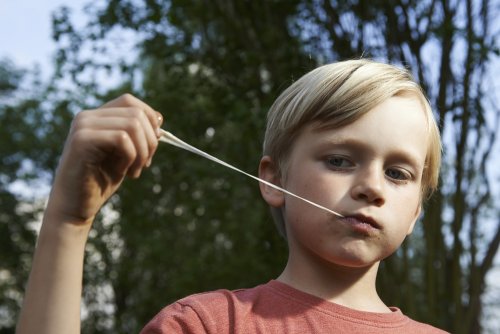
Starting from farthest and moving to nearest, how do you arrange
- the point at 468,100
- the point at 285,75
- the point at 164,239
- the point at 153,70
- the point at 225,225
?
the point at 153,70
the point at 164,239
the point at 225,225
the point at 285,75
the point at 468,100

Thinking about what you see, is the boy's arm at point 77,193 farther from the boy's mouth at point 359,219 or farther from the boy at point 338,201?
the boy's mouth at point 359,219

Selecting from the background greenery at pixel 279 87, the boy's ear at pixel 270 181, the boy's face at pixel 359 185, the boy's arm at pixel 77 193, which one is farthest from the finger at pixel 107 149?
the background greenery at pixel 279 87

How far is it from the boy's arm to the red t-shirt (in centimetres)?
39

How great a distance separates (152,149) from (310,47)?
8.08m

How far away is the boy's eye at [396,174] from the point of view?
2.05 m

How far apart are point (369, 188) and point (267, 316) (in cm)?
37

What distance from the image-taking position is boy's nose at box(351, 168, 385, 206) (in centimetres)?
196

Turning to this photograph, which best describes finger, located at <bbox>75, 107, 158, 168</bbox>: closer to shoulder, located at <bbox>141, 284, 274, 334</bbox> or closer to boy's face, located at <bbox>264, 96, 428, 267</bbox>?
shoulder, located at <bbox>141, 284, 274, 334</bbox>

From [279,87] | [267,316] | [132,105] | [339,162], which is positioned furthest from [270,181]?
[279,87]

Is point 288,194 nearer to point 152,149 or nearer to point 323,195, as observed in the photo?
point 323,195

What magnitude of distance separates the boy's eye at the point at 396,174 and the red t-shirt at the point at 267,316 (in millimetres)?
326

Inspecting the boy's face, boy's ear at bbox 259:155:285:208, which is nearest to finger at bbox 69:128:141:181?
the boy's face

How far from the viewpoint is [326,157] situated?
2.04 meters

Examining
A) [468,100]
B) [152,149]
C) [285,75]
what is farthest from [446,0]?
[152,149]
